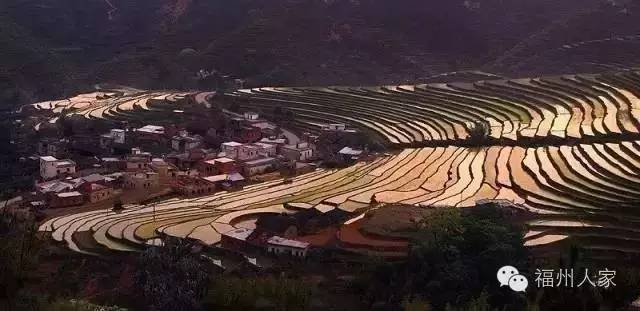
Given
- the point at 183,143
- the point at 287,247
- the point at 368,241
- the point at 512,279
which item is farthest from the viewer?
the point at 183,143

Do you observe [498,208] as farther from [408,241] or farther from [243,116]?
[243,116]

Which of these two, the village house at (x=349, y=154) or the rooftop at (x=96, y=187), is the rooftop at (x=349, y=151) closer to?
the village house at (x=349, y=154)

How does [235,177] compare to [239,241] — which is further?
[235,177]

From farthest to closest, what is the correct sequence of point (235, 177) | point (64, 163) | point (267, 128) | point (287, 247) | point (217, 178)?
point (267, 128)
point (64, 163)
point (235, 177)
point (217, 178)
point (287, 247)

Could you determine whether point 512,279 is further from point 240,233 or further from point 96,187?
point 96,187

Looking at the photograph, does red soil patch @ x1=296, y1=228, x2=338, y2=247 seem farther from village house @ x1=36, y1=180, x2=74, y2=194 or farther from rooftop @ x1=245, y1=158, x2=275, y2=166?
village house @ x1=36, y1=180, x2=74, y2=194

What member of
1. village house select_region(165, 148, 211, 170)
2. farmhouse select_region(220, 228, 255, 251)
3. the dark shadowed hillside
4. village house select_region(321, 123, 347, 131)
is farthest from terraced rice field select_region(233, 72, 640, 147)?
farmhouse select_region(220, 228, 255, 251)

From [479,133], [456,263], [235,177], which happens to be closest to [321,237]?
[456,263]
